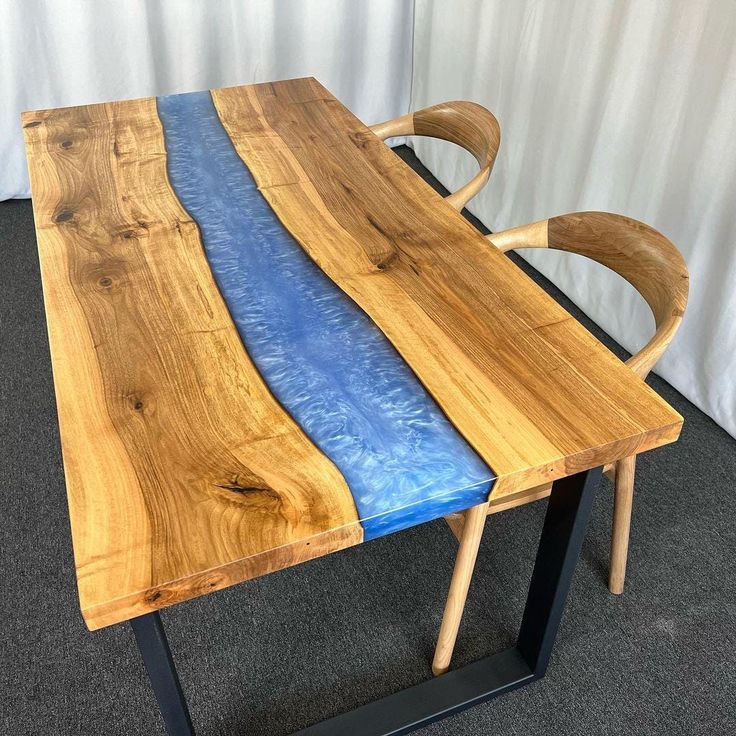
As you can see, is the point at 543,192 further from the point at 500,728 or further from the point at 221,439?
the point at 221,439

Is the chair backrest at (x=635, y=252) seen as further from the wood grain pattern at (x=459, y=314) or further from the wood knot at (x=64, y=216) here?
the wood knot at (x=64, y=216)

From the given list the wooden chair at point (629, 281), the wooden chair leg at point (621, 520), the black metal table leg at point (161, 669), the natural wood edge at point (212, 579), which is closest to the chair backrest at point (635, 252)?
the wooden chair at point (629, 281)

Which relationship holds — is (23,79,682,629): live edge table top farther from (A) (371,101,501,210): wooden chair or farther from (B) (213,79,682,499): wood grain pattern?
(A) (371,101,501,210): wooden chair

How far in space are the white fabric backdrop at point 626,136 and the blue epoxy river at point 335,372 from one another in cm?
107

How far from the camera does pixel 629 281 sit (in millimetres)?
1346

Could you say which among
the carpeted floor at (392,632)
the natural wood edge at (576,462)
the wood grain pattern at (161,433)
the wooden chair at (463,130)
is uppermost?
the natural wood edge at (576,462)

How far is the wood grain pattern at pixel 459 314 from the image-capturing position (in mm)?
895

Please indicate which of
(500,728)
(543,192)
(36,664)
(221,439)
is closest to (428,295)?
(221,439)

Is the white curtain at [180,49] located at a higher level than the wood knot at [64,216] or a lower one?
lower

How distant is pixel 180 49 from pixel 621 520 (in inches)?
89.6

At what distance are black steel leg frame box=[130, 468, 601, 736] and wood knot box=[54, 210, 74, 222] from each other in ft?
2.66

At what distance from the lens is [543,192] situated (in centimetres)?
243

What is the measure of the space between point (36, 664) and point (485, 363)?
102 cm

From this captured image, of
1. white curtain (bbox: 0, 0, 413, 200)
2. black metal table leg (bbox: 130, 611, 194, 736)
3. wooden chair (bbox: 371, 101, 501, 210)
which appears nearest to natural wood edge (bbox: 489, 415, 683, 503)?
black metal table leg (bbox: 130, 611, 194, 736)
